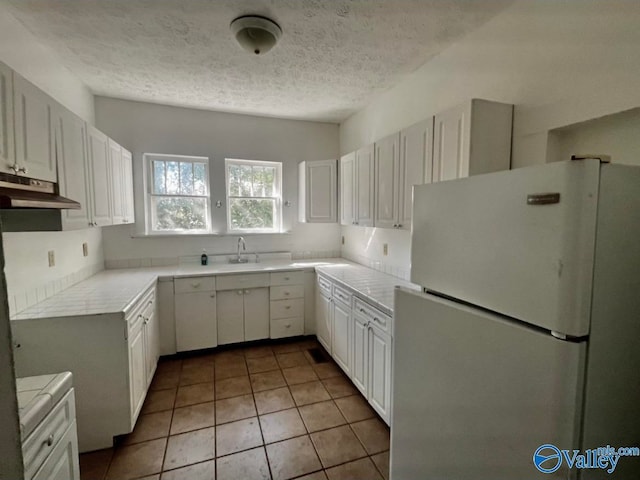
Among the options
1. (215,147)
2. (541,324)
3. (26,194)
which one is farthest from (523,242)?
(215,147)

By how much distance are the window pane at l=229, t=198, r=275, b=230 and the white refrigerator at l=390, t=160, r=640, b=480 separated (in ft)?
9.80

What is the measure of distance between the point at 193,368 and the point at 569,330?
300 centimetres

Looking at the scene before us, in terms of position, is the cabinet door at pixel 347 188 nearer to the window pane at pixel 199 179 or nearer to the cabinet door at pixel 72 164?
the window pane at pixel 199 179

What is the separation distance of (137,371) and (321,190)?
8.20 ft

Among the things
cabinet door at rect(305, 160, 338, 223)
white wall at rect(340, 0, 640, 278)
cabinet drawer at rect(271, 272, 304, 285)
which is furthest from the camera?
cabinet door at rect(305, 160, 338, 223)

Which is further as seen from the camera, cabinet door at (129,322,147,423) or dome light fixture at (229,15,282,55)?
cabinet door at (129,322,147,423)

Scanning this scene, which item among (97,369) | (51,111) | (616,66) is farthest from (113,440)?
(616,66)

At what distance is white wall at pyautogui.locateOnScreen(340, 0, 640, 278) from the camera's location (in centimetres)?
129

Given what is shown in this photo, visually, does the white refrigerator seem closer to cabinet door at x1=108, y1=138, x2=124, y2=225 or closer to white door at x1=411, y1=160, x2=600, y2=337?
white door at x1=411, y1=160, x2=600, y2=337

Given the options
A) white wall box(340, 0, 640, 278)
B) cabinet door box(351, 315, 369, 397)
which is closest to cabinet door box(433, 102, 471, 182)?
white wall box(340, 0, 640, 278)

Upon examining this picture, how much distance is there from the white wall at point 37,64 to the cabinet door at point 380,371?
9.37 ft

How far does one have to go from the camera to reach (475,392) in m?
0.96

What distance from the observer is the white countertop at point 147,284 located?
6.23 ft

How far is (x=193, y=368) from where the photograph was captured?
9.36ft
